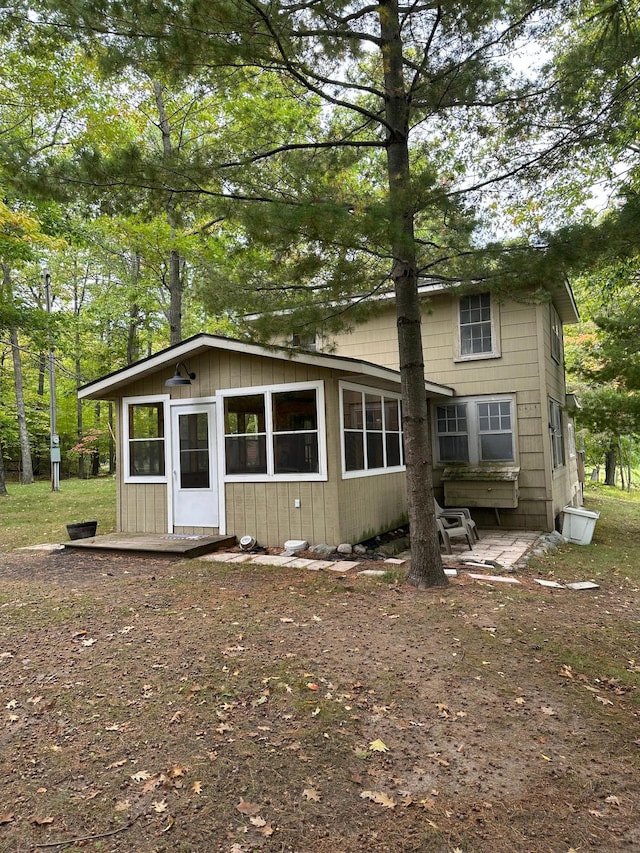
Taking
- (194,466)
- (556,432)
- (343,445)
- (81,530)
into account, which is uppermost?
(556,432)

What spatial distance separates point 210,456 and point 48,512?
621cm

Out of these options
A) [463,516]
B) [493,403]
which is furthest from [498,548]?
[493,403]

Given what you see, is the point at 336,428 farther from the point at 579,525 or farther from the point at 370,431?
the point at 579,525

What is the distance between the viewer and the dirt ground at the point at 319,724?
2125mm

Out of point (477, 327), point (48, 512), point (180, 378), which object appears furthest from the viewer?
point (48, 512)

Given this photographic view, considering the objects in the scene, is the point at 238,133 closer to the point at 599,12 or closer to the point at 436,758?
the point at 599,12

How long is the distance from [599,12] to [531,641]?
18.6 feet

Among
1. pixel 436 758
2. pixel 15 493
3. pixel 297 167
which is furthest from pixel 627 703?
pixel 15 493

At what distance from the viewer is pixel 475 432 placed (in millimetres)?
9945

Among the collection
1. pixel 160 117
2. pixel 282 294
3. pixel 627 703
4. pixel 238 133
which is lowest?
pixel 627 703

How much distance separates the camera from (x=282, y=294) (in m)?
6.25

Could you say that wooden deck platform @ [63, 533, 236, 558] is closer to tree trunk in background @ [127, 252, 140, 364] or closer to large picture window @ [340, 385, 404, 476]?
large picture window @ [340, 385, 404, 476]

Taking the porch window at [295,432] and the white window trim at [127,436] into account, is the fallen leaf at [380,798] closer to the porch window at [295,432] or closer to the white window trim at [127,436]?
the porch window at [295,432]

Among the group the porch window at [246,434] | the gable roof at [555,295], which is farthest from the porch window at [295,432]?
Answer: the gable roof at [555,295]
